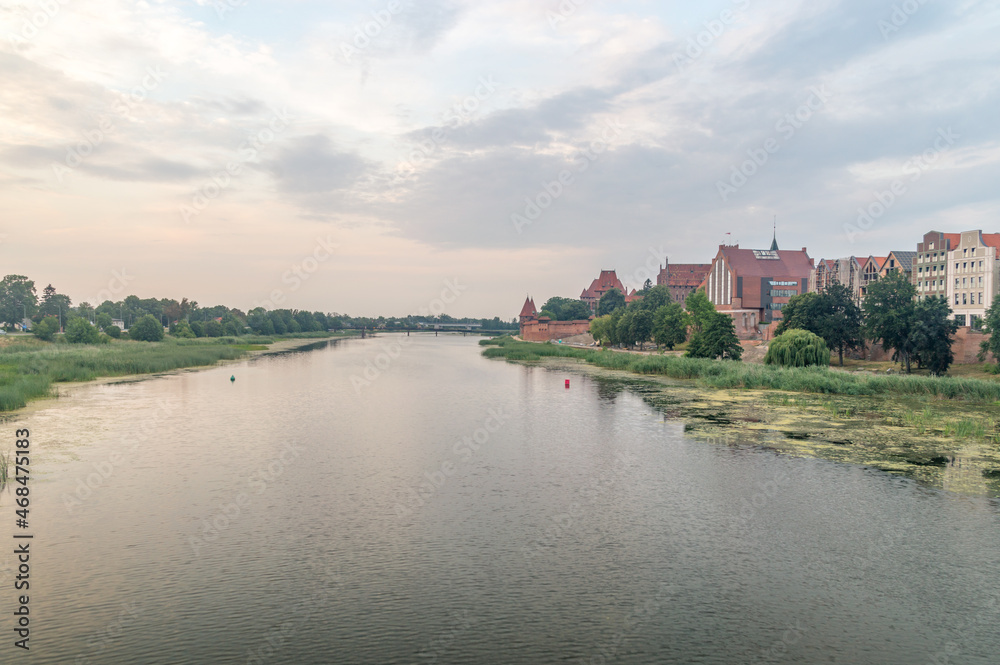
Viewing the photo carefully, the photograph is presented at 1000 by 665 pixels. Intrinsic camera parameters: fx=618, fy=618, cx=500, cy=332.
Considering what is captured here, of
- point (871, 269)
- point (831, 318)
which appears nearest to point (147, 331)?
point (831, 318)

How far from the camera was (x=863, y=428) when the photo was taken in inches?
1353

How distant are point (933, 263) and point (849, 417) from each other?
8445 cm

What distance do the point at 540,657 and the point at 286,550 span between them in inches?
314

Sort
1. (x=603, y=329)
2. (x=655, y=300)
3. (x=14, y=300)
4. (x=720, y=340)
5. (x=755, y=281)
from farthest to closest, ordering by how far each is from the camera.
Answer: (x=14, y=300), (x=655, y=300), (x=603, y=329), (x=755, y=281), (x=720, y=340)

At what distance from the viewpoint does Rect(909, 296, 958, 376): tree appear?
2263 inches

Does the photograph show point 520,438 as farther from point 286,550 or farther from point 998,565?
point 998,565

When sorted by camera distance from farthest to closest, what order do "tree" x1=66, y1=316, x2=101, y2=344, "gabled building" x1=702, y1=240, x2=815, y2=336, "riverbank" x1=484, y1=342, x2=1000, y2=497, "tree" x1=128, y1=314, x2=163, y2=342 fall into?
"gabled building" x1=702, y1=240, x2=815, y2=336, "tree" x1=128, y1=314, x2=163, y2=342, "tree" x1=66, y1=316, x2=101, y2=344, "riverbank" x1=484, y1=342, x2=1000, y2=497

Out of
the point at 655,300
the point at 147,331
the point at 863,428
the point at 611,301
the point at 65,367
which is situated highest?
the point at 611,301

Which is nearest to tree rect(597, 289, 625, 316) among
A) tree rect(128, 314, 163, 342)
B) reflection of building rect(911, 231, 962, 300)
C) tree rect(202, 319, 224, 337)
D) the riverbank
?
reflection of building rect(911, 231, 962, 300)

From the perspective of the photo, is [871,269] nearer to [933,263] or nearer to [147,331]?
[933,263]

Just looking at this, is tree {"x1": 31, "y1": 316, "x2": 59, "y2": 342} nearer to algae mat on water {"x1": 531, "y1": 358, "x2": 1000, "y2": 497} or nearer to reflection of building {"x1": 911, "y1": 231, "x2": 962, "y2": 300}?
algae mat on water {"x1": 531, "y1": 358, "x2": 1000, "y2": 497}

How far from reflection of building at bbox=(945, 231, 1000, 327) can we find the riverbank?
57778 mm

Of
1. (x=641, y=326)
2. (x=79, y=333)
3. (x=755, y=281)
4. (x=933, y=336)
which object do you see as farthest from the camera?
(x=755, y=281)

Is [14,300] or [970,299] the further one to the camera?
[14,300]
